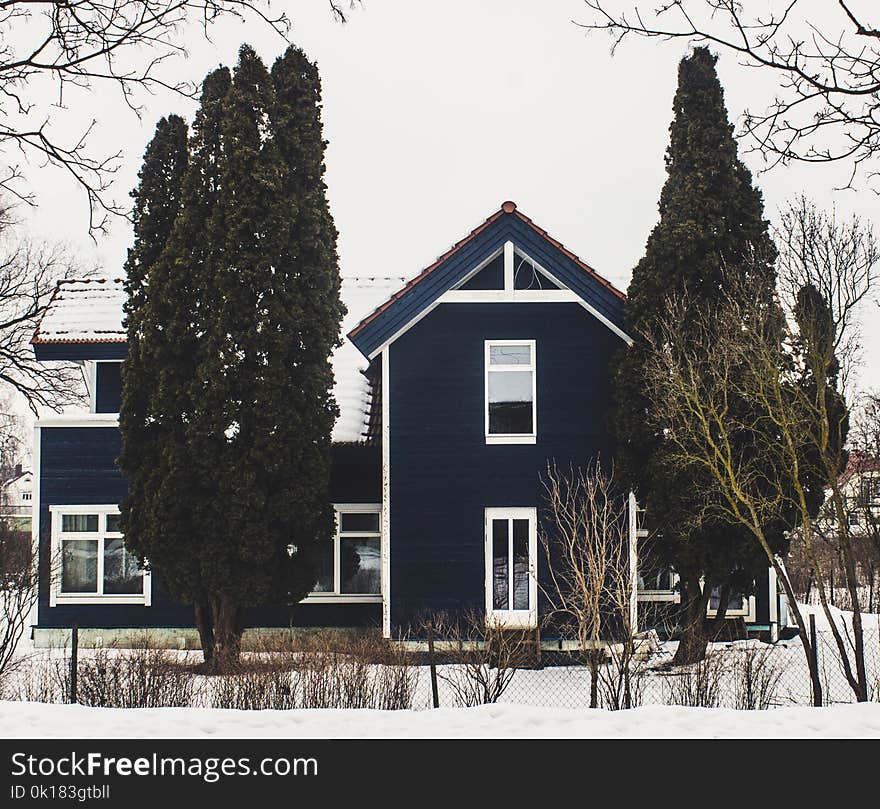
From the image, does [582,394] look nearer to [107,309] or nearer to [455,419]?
[455,419]

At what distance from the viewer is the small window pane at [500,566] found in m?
17.0

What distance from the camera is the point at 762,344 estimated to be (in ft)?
44.4

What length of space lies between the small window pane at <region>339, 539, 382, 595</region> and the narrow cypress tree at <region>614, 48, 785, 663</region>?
5192 millimetres

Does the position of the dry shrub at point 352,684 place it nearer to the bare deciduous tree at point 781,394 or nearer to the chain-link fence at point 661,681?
the chain-link fence at point 661,681

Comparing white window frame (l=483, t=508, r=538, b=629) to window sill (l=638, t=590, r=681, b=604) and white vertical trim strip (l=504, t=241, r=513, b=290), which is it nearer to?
window sill (l=638, t=590, r=681, b=604)

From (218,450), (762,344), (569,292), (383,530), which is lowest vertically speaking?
(383,530)

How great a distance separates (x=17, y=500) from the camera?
79875 millimetres

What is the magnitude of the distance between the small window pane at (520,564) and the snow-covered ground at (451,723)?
625 centimetres

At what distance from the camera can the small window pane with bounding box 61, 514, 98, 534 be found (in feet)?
63.4

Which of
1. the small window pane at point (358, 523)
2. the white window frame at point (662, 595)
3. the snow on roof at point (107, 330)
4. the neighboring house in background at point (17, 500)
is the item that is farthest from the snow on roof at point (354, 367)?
the neighboring house in background at point (17, 500)

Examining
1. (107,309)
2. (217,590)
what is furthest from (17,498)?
(217,590)

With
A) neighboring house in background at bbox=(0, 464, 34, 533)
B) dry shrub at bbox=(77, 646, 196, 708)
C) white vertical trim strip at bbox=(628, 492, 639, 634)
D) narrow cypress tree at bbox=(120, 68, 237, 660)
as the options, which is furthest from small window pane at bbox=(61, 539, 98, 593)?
neighboring house in background at bbox=(0, 464, 34, 533)

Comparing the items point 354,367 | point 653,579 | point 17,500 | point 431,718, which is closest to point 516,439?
point 653,579
